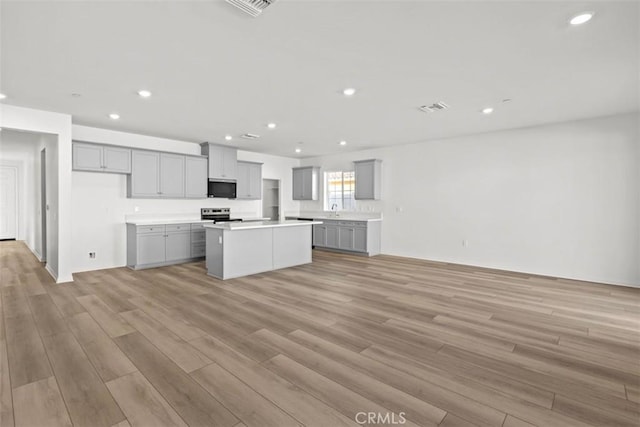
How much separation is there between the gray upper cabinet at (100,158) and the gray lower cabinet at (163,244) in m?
1.11

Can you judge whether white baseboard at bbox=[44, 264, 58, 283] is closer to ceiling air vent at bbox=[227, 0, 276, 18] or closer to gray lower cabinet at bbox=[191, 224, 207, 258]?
gray lower cabinet at bbox=[191, 224, 207, 258]

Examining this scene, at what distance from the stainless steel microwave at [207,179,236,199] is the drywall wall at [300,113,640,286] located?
376 centimetres

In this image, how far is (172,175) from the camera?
618 centimetres

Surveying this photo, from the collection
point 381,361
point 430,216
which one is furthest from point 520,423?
point 430,216

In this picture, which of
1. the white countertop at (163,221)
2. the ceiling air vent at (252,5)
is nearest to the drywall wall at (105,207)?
the white countertop at (163,221)

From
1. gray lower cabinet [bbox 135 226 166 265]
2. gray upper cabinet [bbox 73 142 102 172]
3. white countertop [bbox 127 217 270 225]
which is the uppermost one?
gray upper cabinet [bbox 73 142 102 172]

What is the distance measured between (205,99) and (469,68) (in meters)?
3.18

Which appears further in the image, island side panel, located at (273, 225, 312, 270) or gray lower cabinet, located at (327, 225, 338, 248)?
gray lower cabinet, located at (327, 225, 338, 248)

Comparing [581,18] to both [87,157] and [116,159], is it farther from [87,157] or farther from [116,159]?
[87,157]

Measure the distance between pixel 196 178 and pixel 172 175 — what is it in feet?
1.66

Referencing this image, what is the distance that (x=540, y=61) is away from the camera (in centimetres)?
291

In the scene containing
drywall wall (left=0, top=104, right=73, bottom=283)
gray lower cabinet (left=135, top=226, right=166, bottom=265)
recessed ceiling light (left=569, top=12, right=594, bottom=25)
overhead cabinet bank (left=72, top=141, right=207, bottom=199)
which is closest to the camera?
recessed ceiling light (left=569, top=12, right=594, bottom=25)

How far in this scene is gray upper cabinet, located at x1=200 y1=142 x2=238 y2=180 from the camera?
679cm

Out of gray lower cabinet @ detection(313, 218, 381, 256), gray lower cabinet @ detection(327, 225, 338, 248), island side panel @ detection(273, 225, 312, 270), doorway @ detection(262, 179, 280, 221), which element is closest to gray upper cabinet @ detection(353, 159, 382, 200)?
gray lower cabinet @ detection(313, 218, 381, 256)
